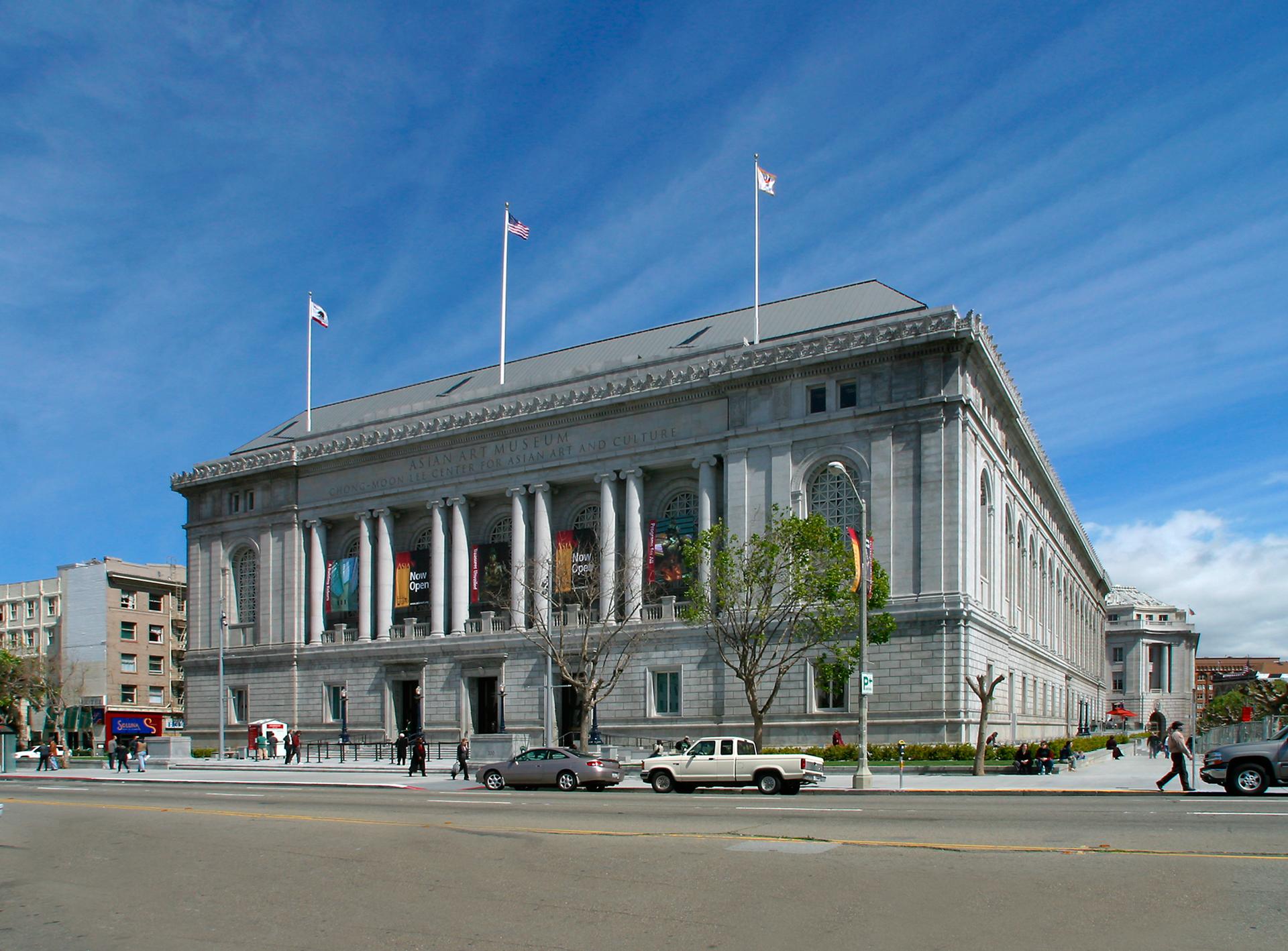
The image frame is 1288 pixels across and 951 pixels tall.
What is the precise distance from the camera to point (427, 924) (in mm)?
12609

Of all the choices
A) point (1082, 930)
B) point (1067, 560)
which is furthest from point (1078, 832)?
point (1067, 560)

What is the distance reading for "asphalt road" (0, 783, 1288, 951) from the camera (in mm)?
11602

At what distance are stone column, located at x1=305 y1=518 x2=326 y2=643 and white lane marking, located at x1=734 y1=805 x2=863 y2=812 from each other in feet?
170

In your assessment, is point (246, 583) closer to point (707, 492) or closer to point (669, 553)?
point (669, 553)

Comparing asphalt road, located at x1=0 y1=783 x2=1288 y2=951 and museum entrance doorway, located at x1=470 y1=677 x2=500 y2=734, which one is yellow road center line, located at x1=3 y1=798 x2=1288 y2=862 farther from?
museum entrance doorway, located at x1=470 y1=677 x2=500 y2=734

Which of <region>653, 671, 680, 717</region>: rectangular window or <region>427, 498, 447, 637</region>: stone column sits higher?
<region>427, 498, 447, 637</region>: stone column

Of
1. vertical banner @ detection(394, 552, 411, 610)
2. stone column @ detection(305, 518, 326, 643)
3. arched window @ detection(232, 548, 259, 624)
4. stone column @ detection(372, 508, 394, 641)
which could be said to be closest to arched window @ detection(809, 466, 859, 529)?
vertical banner @ detection(394, 552, 411, 610)

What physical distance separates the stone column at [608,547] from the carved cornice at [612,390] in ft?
14.4

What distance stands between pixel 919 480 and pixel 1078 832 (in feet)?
110

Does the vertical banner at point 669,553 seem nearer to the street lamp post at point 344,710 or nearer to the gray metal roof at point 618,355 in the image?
the gray metal roof at point 618,355

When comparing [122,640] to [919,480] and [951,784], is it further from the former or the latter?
[951,784]

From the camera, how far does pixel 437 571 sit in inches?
2638

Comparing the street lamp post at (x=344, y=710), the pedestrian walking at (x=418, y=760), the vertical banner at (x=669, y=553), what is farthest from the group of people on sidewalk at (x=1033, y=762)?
the street lamp post at (x=344, y=710)

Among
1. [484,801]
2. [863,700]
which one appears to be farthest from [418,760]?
[863,700]
